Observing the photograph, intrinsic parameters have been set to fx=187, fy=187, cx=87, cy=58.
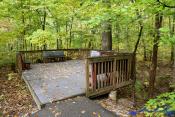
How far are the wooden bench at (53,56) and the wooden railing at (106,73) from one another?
16.0 ft

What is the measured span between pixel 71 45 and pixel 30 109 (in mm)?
10695

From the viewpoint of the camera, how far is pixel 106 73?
19.3 ft

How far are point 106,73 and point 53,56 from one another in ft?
16.9

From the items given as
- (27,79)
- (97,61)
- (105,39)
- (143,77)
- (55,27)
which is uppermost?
(55,27)

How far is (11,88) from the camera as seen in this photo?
6949 millimetres

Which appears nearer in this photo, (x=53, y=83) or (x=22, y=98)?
(x=22, y=98)

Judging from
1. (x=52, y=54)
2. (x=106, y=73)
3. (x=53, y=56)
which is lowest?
(x=106, y=73)

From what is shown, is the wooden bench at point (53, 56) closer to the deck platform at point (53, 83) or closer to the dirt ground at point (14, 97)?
the deck platform at point (53, 83)

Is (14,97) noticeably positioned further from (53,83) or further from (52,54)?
(52,54)

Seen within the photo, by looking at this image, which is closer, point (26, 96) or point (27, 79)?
point (26, 96)

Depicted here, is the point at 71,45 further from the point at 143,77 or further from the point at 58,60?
the point at 143,77

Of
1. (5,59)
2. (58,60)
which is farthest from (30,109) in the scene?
(5,59)

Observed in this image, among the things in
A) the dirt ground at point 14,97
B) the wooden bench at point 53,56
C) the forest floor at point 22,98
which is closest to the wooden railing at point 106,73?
the forest floor at point 22,98

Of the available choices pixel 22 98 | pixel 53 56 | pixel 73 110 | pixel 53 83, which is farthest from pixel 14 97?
pixel 53 56
